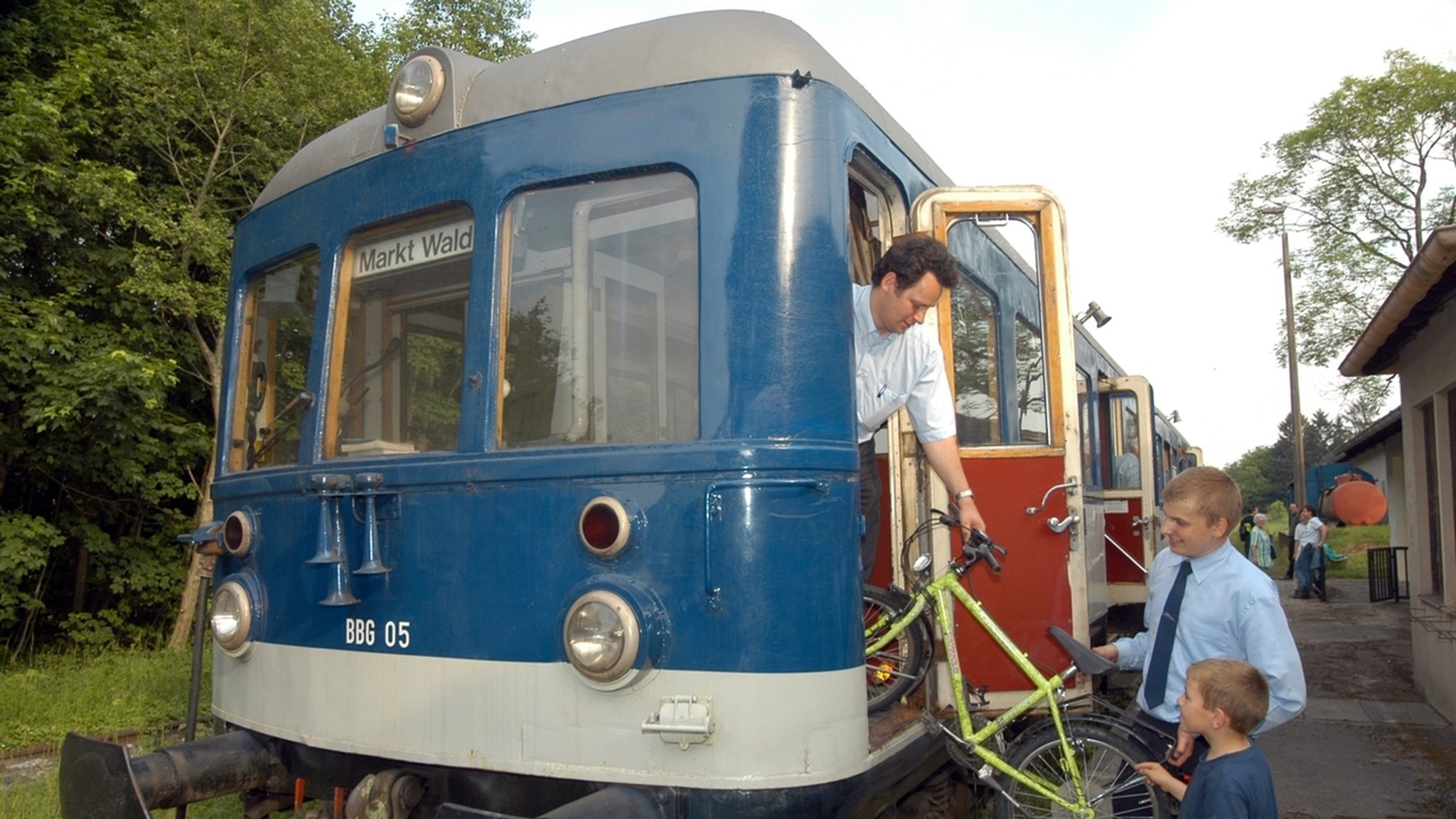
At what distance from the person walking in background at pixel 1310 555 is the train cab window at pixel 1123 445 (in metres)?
11.9

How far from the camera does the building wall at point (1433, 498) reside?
8172 millimetres

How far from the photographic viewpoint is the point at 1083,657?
3.75 m

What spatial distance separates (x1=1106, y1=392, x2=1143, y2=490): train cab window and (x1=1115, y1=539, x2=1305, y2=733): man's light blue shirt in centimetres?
627

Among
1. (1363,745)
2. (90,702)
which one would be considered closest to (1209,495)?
(1363,745)

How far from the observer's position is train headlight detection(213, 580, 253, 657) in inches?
147

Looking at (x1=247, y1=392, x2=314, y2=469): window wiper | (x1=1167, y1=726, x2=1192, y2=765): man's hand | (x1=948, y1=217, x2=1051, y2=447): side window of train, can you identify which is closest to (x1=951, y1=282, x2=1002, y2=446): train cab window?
(x1=948, y1=217, x2=1051, y2=447): side window of train

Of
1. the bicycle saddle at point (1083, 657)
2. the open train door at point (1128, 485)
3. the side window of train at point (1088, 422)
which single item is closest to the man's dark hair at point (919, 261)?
the bicycle saddle at point (1083, 657)

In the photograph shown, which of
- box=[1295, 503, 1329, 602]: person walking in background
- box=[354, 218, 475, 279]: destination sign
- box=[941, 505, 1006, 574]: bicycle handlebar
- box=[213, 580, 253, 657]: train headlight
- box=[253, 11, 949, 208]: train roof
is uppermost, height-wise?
box=[253, 11, 949, 208]: train roof

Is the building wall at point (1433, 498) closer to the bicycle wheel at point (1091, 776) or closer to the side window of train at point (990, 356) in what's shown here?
the side window of train at point (990, 356)

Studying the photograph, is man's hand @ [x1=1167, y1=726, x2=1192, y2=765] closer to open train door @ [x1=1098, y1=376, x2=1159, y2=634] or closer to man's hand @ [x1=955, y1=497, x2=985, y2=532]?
man's hand @ [x1=955, y1=497, x2=985, y2=532]

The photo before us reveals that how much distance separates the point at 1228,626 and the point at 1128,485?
6.78m

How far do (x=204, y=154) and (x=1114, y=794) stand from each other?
12475mm

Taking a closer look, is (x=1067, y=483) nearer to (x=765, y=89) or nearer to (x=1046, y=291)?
(x=1046, y=291)

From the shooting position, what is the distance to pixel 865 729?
10.1 ft
